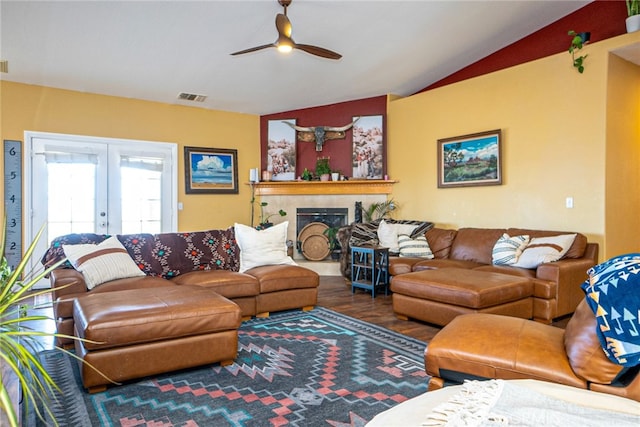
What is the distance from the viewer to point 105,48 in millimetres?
4465

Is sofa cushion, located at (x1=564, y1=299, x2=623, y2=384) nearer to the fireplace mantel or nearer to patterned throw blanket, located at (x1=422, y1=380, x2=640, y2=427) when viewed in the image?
patterned throw blanket, located at (x1=422, y1=380, x2=640, y2=427)

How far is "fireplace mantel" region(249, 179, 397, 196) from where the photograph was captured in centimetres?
661

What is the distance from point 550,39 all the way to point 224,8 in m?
3.91

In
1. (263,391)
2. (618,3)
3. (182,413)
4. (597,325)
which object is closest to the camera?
(597,325)

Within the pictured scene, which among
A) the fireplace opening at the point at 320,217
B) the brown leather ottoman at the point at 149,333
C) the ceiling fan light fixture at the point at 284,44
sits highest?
the ceiling fan light fixture at the point at 284,44

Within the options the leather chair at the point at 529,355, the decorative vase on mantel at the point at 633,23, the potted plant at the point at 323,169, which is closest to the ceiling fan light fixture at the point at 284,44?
the leather chair at the point at 529,355

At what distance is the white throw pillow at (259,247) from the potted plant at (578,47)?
370cm

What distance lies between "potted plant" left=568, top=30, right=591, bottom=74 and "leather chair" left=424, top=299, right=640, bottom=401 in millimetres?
3514

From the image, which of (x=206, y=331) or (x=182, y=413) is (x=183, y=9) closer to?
(x=206, y=331)

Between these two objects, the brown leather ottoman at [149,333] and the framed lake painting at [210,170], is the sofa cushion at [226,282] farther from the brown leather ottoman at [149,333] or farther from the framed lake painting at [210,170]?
the framed lake painting at [210,170]

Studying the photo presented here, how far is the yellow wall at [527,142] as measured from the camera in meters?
4.38

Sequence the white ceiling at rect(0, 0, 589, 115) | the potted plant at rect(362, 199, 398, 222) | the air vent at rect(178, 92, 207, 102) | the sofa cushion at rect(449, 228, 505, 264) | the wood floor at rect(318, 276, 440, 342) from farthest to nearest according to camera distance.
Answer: the potted plant at rect(362, 199, 398, 222), the air vent at rect(178, 92, 207, 102), the sofa cushion at rect(449, 228, 505, 264), the white ceiling at rect(0, 0, 589, 115), the wood floor at rect(318, 276, 440, 342)

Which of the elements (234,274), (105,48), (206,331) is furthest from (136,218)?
(206,331)

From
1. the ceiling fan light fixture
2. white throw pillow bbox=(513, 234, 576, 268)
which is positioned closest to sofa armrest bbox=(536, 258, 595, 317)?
white throw pillow bbox=(513, 234, 576, 268)
